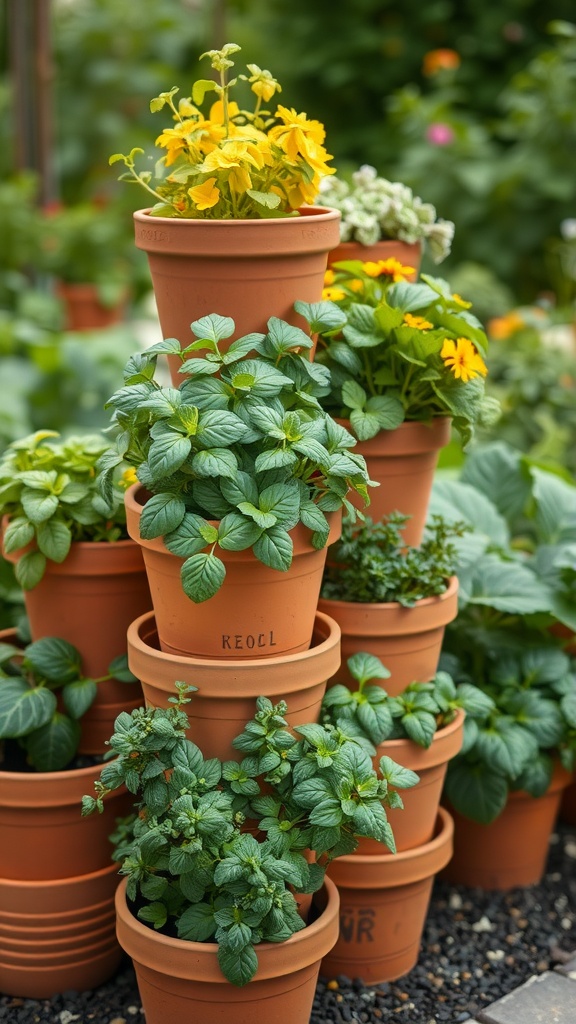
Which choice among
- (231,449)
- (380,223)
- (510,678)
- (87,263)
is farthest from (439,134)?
(231,449)

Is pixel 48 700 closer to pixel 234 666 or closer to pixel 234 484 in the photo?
pixel 234 666

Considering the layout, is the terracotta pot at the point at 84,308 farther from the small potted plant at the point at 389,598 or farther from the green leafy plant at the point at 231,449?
the green leafy plant at the point at 231,449

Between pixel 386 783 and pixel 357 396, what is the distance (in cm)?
65

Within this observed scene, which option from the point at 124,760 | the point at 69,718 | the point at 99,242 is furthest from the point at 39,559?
the point at 99,242

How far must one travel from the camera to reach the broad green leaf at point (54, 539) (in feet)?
6.47

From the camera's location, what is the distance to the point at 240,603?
1.73 metres

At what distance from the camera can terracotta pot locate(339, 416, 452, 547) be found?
2008 mm

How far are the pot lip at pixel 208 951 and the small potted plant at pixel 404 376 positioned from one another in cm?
73

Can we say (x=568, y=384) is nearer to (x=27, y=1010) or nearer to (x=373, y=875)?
(x=373, y=875)

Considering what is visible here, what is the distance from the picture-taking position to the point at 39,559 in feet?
6.62

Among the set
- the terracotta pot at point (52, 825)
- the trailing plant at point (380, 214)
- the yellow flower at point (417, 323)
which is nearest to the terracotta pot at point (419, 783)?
the terracotta pot at point (52, 825)

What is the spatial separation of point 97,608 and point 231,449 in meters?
0.53

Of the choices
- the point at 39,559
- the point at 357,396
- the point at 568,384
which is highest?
the point at 357,396

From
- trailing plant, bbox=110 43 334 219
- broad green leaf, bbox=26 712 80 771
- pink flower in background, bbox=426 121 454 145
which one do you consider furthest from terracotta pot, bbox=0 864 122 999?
pink flower in background, bbox=426 121 454 145
